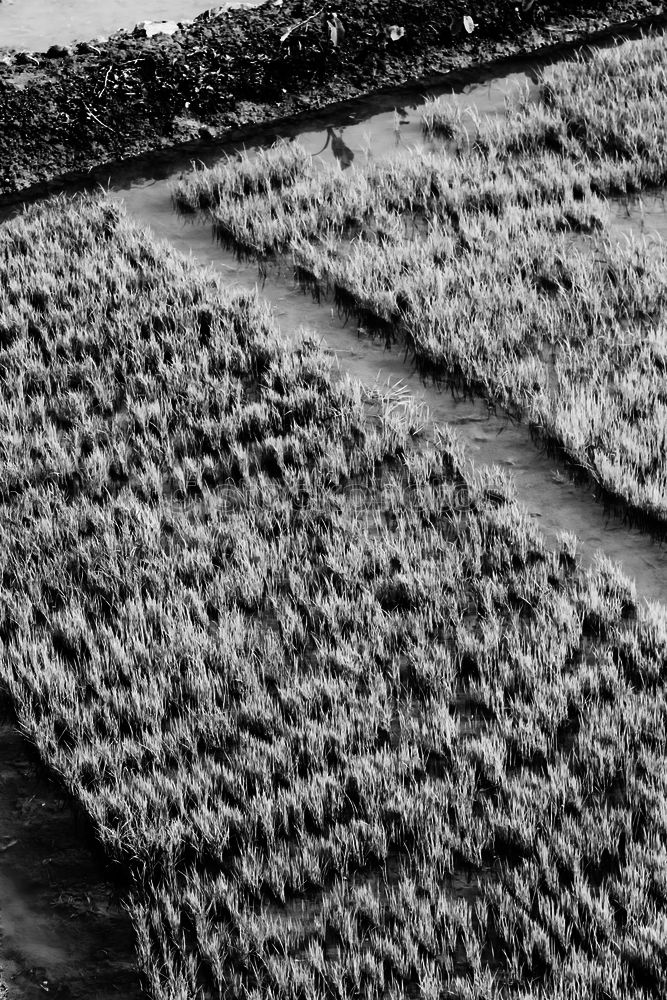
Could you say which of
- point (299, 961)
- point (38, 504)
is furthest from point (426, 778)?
point (38, 504)

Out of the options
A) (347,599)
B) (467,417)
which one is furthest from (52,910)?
(467,417)

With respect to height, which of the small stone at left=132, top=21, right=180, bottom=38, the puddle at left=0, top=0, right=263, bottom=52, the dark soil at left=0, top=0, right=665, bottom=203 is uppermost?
the puddle at left=0, top=0, right=263, bottom=52

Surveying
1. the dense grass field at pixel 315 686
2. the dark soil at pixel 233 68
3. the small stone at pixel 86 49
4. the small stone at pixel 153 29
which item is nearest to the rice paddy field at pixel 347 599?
the dense grass field at pixel 315 686

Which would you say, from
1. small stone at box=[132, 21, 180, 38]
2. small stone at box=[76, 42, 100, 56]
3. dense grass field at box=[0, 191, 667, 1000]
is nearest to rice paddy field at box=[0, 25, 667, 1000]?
dense grass field at box=[0, 191, 667, 1000]

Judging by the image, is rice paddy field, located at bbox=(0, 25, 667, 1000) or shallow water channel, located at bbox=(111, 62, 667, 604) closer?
rice paddy field, located at bbox=(0, 25, 667, 1000)

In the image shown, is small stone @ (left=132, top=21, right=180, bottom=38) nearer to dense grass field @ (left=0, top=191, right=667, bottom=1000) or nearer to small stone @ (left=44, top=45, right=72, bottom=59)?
small stone @ (left=44, top=45, right=72, bottom=59)

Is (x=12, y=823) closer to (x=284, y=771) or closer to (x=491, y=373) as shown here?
(x=284, y=771)
